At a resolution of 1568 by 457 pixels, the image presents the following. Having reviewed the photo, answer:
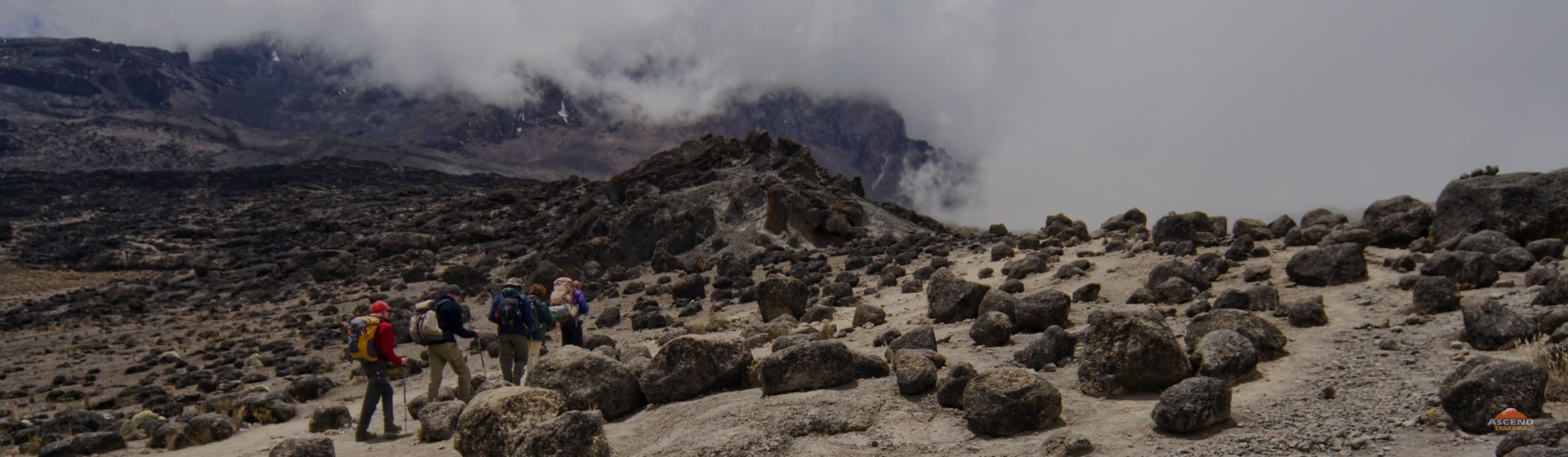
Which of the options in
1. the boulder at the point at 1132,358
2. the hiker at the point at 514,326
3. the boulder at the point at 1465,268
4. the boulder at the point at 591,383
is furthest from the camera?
the hiker at the point at 514,326

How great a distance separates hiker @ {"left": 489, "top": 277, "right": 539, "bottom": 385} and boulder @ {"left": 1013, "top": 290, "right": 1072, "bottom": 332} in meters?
6.04

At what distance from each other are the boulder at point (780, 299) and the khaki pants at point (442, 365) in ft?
26.0

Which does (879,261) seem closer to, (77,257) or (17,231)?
(77,257)

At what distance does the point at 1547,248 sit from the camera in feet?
35.6

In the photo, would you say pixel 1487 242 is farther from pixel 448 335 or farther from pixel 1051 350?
pixel 448 335

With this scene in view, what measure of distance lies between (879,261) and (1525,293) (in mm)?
16189

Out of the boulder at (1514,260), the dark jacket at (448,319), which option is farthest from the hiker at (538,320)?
the boulder at (1514,260)

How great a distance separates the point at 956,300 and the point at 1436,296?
568 centimetres

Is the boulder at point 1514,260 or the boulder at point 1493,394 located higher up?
the boulder at point 1514,260

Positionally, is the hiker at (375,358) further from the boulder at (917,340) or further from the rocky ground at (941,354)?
the boulder at (917,340)

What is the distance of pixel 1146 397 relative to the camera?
741 centimetres

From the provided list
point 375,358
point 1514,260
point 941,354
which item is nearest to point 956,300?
point 941,354

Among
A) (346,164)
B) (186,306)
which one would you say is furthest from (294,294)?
(346,164)

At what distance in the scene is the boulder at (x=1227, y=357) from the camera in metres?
7.48
